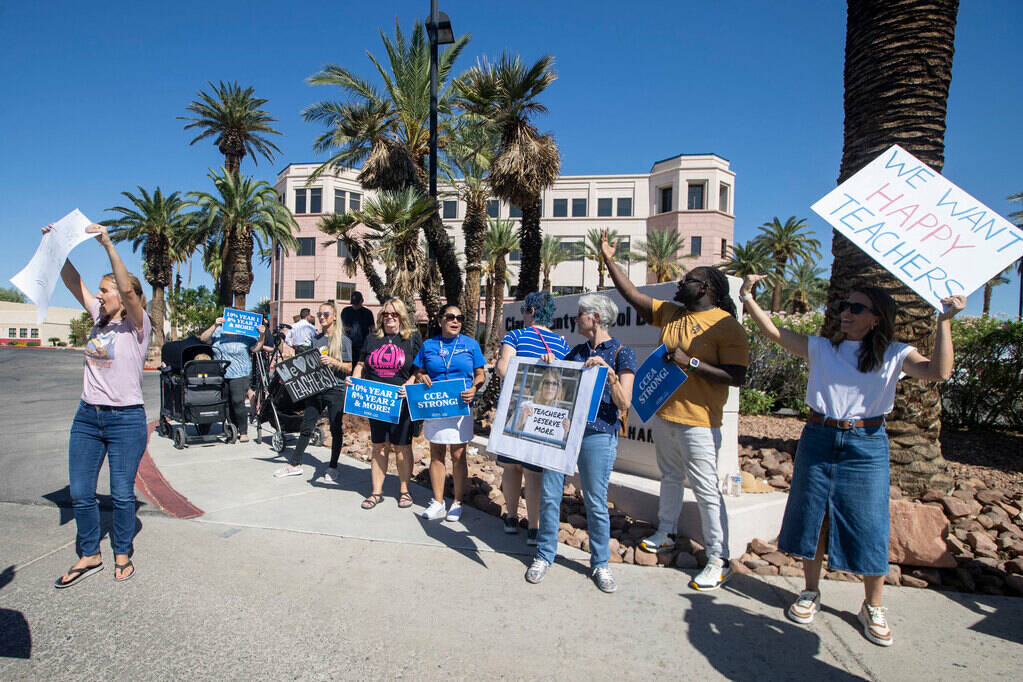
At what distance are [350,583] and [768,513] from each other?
3.12m

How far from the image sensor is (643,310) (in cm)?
461

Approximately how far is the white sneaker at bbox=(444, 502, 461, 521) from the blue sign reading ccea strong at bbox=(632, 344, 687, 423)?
1896mm

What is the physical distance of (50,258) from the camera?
3.70 meters

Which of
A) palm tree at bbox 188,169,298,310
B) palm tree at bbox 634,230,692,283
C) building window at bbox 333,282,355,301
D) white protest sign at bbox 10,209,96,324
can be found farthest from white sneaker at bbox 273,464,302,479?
building window at bbox 333,282,355,301

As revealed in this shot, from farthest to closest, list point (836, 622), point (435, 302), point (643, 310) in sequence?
point (435, 302), point (643, 310), point (836, 622)

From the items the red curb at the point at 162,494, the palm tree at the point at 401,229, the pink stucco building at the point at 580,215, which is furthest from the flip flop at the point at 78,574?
the pink stucco building at the point at 580,215

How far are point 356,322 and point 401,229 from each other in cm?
786

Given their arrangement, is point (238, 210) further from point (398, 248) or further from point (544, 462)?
point (544, 462)

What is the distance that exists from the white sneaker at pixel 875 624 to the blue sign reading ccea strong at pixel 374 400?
3.64 meters

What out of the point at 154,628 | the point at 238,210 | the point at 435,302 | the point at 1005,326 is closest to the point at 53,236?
the point at 154,628

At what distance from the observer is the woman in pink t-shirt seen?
A: 3.87 meters

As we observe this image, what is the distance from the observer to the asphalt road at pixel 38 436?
5.80 metres

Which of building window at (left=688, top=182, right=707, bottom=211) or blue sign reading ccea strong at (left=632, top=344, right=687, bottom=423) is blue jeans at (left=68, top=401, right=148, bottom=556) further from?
building window at (left=688, top=182, right=707, bottom=211)

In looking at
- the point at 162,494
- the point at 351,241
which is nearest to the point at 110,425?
the point at 162,494
